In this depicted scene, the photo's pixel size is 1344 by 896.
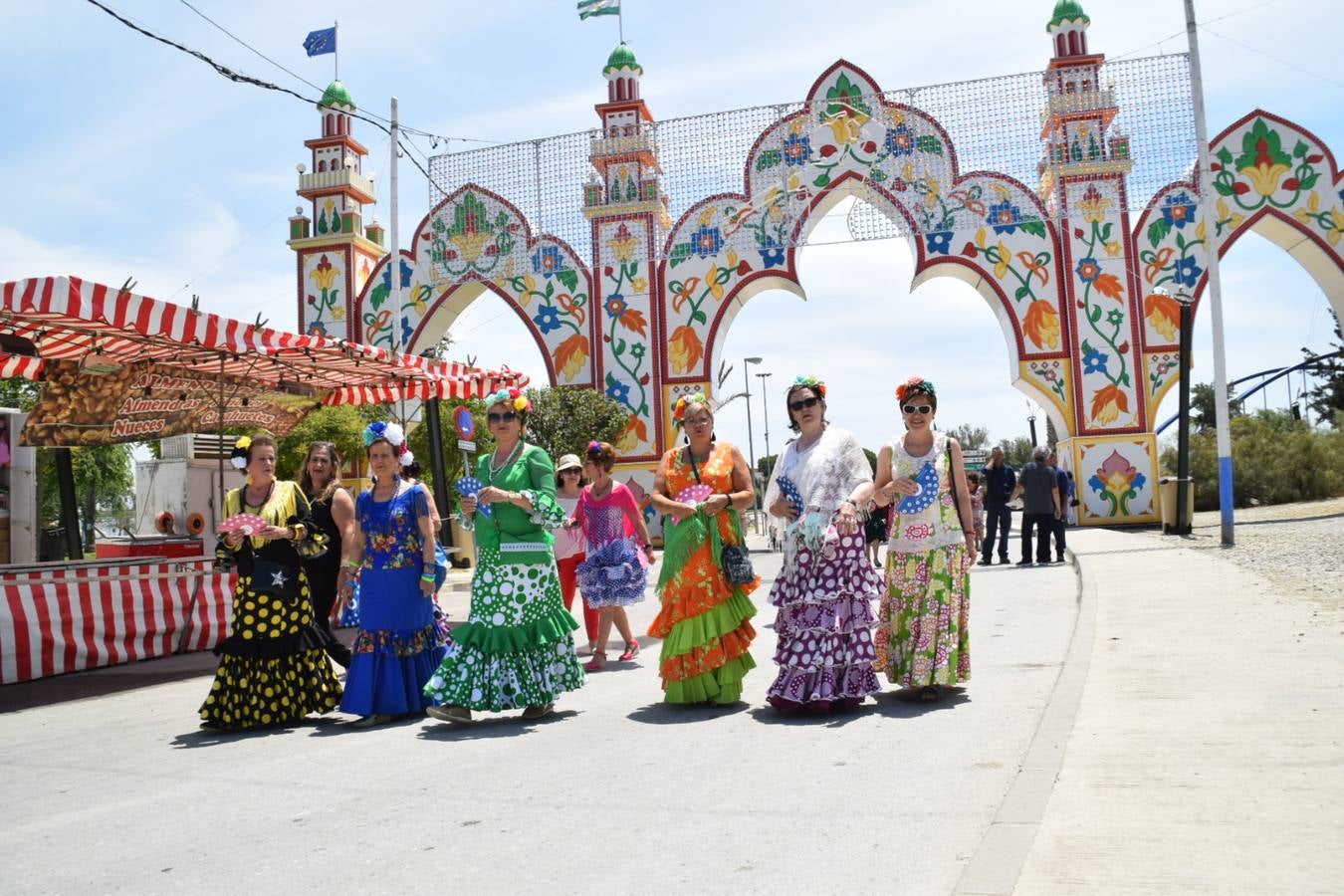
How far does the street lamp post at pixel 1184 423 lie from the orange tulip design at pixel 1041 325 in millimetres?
3128

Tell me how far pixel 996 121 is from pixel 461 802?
21.2m

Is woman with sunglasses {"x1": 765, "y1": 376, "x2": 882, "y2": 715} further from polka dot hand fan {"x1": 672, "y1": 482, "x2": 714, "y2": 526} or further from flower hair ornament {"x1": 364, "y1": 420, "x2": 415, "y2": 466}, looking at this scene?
flower hair ornament {"x1": 364, "y1": 420, "x2": 415, "y2": 466}

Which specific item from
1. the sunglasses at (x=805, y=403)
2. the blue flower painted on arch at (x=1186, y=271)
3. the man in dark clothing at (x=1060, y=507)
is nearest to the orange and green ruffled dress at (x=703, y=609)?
the sunglasses at (x=805, y=403)

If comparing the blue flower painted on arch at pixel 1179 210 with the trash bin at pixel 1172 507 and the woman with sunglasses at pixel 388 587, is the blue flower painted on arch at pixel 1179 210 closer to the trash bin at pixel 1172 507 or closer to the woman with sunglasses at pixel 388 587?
the trash bin at pixel 1172 507

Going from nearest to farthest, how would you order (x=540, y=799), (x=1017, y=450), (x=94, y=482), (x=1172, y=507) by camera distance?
(x=540, y=799)
(x=1172, y=507)
(x=94, y=482)
(x=1017, y=450)

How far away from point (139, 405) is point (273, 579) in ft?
25.7

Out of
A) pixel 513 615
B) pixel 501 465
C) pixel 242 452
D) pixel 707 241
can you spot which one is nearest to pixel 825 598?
pixel 513 615

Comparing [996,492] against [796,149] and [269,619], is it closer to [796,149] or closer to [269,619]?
[796,149]

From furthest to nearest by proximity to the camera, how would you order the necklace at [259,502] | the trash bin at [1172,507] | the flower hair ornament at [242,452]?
the trash bin at [1172,507] < the flower hair ornament at [242,452] < the necklace at [259,502]

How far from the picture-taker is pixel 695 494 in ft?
20.9

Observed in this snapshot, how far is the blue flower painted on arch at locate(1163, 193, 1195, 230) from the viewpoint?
934 inches

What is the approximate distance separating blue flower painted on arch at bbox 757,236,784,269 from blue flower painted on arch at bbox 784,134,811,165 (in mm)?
1717

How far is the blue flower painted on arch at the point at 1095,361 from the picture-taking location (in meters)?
23.8

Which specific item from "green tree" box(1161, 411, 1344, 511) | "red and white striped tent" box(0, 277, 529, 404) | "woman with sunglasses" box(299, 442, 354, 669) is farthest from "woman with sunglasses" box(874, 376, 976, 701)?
"green tree" box(1161, 411, 1344, 511)
